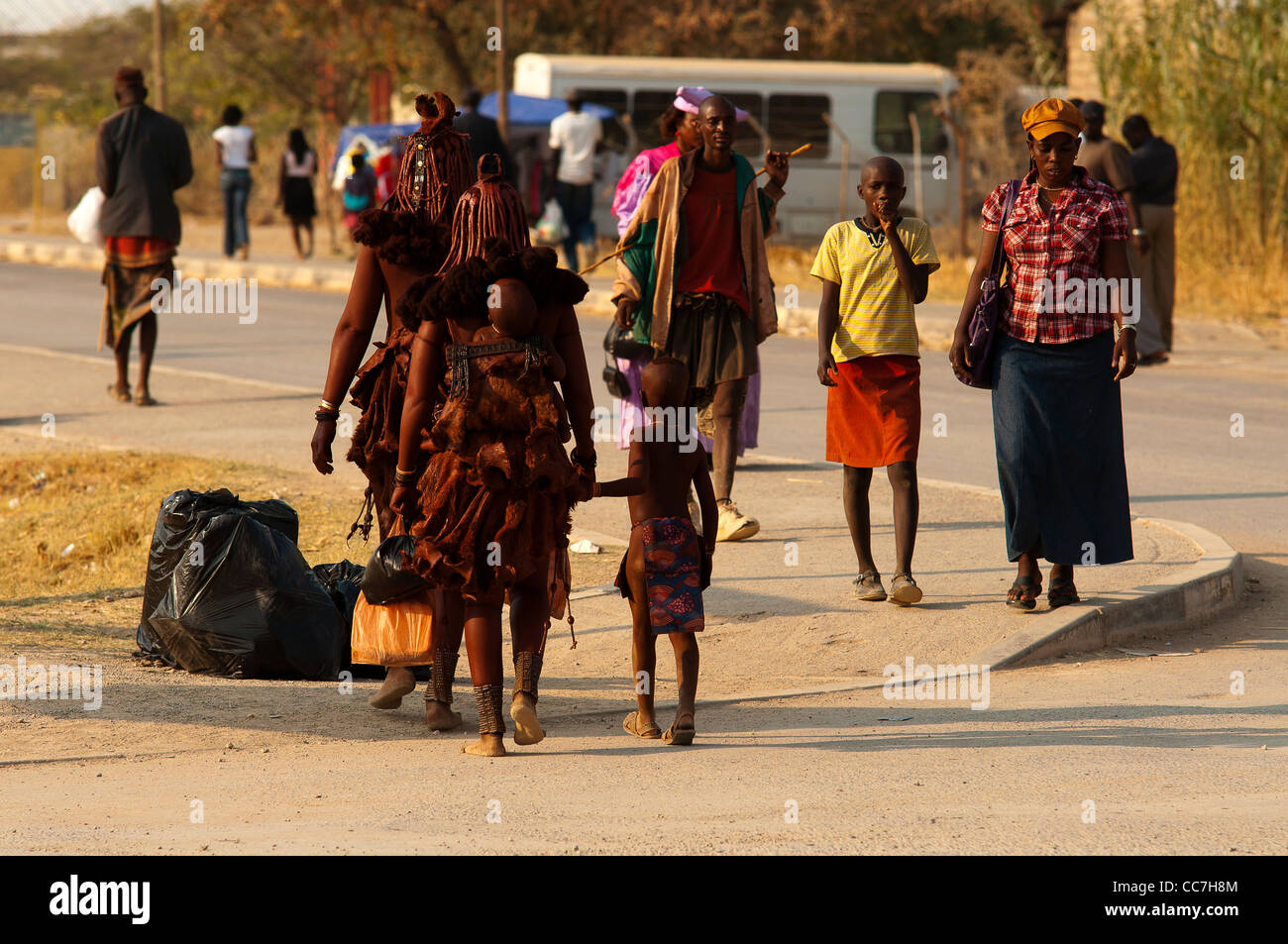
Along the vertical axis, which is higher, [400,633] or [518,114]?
[518,114]

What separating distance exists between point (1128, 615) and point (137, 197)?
297 inches

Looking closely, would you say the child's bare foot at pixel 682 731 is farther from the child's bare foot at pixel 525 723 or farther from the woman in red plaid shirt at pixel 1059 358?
the woman in red plaid shirt at pixel 1059 358

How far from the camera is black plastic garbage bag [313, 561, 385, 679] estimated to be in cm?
653

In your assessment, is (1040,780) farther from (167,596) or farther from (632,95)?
(632,95)

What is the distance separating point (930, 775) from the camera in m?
5.06

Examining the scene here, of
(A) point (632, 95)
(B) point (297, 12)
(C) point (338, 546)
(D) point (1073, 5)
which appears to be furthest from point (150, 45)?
(C) point (338, 546)

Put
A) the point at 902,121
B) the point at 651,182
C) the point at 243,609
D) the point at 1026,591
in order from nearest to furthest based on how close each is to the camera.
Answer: the point at 243,609
the point at 1026,591
the point at 651,182
the point at 902,121

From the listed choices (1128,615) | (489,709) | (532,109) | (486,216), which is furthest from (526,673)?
(532,109)

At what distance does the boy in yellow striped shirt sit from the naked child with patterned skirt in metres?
1.87

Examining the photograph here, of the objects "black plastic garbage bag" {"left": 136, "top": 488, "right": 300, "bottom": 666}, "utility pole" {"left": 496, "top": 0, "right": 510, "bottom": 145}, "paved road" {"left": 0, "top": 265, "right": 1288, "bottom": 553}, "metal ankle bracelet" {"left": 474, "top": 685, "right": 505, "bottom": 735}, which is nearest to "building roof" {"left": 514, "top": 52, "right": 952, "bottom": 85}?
"utility pole" {"left": 496, "top": 0, "right": 510, "bottom": 145}

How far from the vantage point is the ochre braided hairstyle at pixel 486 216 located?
5.43 m

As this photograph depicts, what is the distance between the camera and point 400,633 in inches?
222

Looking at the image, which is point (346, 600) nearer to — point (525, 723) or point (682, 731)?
point (525, 723)

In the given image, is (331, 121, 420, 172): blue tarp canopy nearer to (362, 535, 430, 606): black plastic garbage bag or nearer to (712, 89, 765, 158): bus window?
(712, 89, 765, 158): bus window
